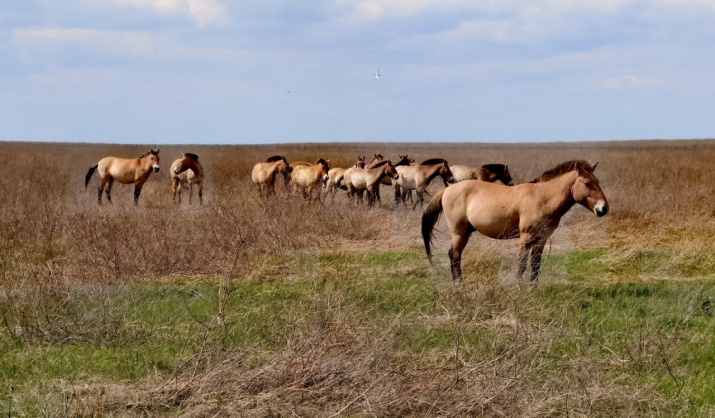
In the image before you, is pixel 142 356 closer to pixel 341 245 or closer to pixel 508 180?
pixel 341 245

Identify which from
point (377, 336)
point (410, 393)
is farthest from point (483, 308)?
point (410, 393)

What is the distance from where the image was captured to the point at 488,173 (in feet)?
65.8

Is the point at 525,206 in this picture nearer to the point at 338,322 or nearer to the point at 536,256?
the point at 536,256

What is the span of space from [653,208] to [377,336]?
507 inches

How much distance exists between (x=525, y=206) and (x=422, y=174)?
11.0 metres

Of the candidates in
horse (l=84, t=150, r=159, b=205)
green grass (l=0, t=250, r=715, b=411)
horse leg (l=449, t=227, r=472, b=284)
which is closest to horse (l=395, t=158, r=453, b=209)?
horse (l=84, t=150, r=159, b=205)

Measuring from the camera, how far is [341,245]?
46.3 feet

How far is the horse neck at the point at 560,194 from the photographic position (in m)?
9.77

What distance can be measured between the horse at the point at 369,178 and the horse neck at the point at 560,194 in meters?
11.2

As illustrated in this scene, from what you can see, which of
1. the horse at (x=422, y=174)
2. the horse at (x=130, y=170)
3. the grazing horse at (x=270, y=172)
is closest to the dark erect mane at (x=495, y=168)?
the horse at (x=422, y=174)

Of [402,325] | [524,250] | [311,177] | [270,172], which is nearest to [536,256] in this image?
[524,250]

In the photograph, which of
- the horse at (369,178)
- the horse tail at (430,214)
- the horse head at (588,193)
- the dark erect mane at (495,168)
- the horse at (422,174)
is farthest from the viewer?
the horse at (369,178)

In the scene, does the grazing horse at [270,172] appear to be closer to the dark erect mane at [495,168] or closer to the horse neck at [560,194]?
the dark erect mane at [495,168]

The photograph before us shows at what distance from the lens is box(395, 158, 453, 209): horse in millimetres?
20634
